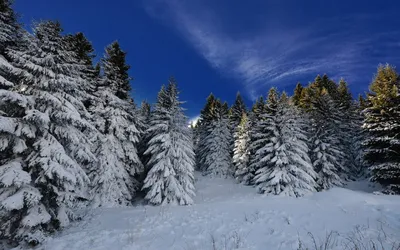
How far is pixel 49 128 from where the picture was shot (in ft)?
31.7

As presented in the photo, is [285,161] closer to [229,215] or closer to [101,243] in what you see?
[229,215]

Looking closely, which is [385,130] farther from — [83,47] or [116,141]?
[83,47]

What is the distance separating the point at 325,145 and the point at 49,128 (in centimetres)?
2468

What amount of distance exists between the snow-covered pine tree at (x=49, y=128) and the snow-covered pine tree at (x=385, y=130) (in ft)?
64.4

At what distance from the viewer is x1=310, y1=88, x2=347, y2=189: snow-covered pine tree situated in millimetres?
23953

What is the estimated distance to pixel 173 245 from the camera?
6.91 metres

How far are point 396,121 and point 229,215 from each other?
616 inches

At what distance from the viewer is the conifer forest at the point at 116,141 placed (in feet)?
28.3

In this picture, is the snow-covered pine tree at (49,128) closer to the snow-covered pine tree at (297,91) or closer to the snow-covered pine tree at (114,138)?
the snow-covered pine tree at (114,138)

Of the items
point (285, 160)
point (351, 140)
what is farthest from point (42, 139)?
point (351, 140)

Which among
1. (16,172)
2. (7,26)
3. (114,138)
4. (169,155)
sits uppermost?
(7,26)

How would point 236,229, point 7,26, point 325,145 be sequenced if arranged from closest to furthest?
point 236,229
point 7,26
point 325,145

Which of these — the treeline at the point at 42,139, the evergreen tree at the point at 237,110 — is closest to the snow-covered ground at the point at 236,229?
the treeline at the point at 42,139

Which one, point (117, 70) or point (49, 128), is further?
point (117, 70)
